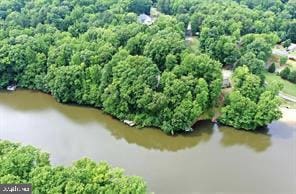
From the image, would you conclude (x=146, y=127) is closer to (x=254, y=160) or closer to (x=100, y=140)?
(x=100, y=140)

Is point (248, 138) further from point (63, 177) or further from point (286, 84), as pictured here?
point (63, 177)

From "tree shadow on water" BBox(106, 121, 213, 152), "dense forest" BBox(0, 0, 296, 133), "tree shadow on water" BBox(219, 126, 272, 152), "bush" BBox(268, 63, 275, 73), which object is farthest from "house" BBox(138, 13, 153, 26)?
"tree shadow on water" BBox(219, 126, 272, 152)

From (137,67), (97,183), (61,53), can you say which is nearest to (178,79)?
(137,67)

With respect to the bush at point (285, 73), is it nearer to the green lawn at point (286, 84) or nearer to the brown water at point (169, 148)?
the green lawn at point (286, 84)

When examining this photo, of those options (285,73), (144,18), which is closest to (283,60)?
(285,73)

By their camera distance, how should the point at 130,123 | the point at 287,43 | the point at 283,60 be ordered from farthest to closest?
the point at 287,43 → the point at 283,60 → the point at 130,123
